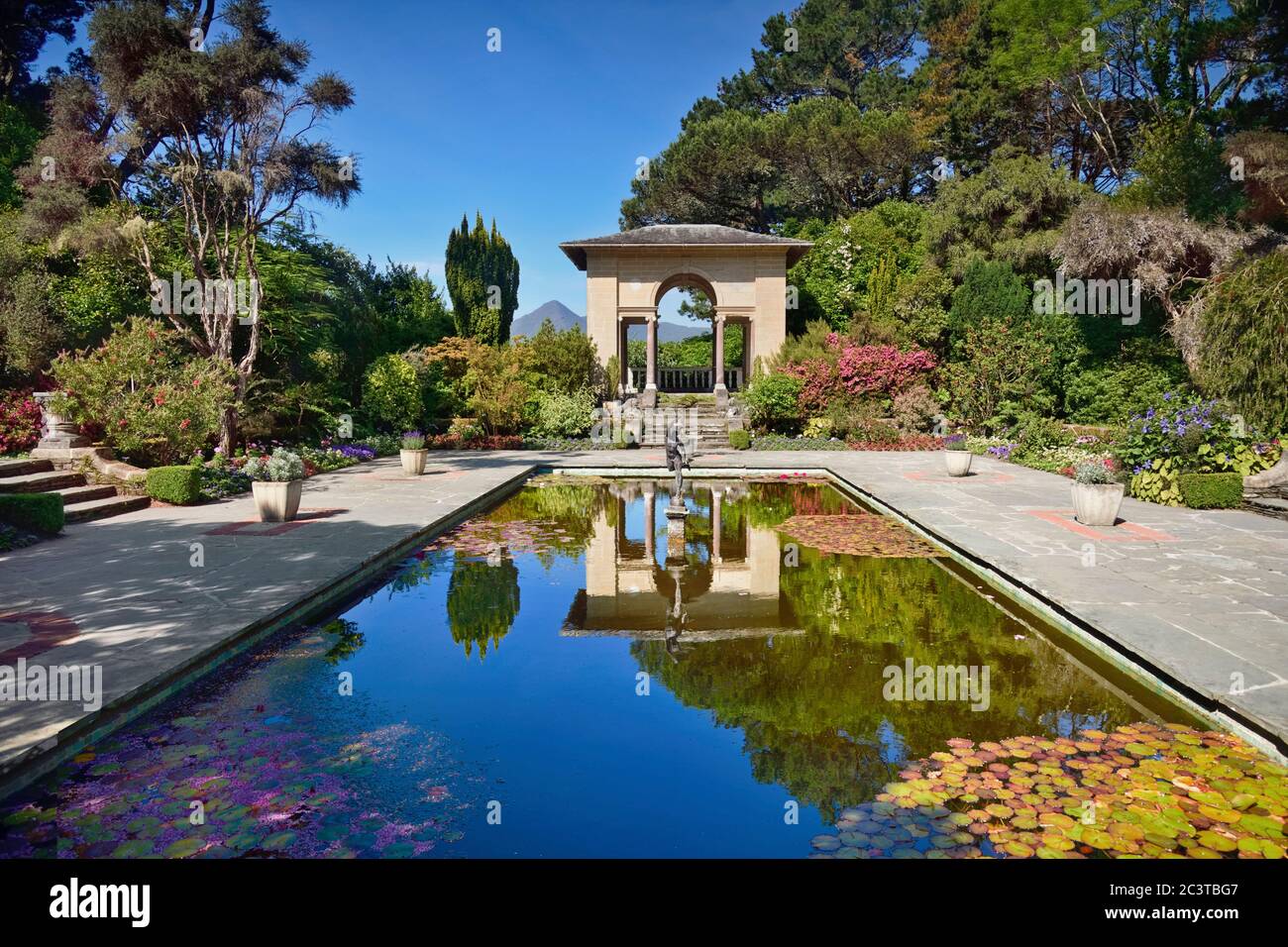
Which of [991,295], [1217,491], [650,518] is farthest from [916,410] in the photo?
[650,518]

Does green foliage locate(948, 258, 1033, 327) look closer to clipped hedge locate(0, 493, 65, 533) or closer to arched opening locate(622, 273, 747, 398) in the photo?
arched opening locate(622, 273, 747, 398)

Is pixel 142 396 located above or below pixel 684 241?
below

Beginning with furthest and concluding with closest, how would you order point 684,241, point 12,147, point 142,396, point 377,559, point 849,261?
point 849,261 → point 684,241 → point 12,147 → point 142,396 → point 377,559

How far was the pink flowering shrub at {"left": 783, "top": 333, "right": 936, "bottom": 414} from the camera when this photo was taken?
72.0 ft

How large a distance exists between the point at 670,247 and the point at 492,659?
21527 millimetres

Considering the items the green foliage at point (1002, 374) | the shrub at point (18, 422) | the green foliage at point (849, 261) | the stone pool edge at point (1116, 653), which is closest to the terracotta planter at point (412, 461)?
the shrub at point (18, 422)

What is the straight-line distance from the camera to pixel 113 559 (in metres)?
7.97

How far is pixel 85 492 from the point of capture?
11047 mm

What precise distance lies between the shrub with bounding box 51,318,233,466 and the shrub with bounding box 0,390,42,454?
73 centimetres

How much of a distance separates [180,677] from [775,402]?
60.7ft

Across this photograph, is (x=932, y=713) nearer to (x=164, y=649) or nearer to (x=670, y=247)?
(x=164, y=649)

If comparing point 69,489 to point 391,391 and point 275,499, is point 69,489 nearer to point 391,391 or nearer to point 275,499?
point 275,499

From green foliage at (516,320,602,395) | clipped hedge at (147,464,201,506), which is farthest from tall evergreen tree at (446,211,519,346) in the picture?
clipped hedge at (147,464,201,506)

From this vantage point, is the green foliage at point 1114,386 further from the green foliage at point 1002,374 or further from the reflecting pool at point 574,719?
the reflecting pool at point 574,719
